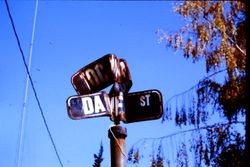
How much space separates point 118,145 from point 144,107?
1.63ft

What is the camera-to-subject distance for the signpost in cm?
336

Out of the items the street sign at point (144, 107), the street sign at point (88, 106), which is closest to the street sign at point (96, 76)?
the street sign at point (88, 106)

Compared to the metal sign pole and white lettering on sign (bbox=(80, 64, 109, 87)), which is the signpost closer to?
white lettering on sign (bbox=(80, 64, 109, 87))

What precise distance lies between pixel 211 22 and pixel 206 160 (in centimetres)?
322

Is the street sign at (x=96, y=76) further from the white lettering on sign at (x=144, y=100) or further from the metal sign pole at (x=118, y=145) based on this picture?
the metal sign pole at (x=118, y=145)

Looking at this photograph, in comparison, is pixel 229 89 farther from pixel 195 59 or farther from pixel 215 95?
pixel 195 59

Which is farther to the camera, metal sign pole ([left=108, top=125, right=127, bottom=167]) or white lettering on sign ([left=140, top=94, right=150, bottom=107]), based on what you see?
white lettering on sign ([left=140, top=94, right=150, bottom=107])

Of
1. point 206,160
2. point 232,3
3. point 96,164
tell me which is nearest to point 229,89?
point 206,160

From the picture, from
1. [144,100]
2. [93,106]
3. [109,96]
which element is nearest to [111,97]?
[109,96]

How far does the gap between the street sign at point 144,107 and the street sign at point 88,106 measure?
0.75 ft

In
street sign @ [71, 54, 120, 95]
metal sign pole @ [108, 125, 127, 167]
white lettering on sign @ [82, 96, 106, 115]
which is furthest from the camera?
street sign @ [71, 54, 120, 95]

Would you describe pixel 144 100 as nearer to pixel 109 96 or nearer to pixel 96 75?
pixel 109 96

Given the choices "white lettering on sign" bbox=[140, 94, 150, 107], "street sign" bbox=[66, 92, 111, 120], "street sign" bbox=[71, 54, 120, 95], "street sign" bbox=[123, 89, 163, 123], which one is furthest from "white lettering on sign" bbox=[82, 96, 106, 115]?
"white lettering on sign" bbox=[140, 94, 150, 107]

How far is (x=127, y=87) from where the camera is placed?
3584 millimetres
